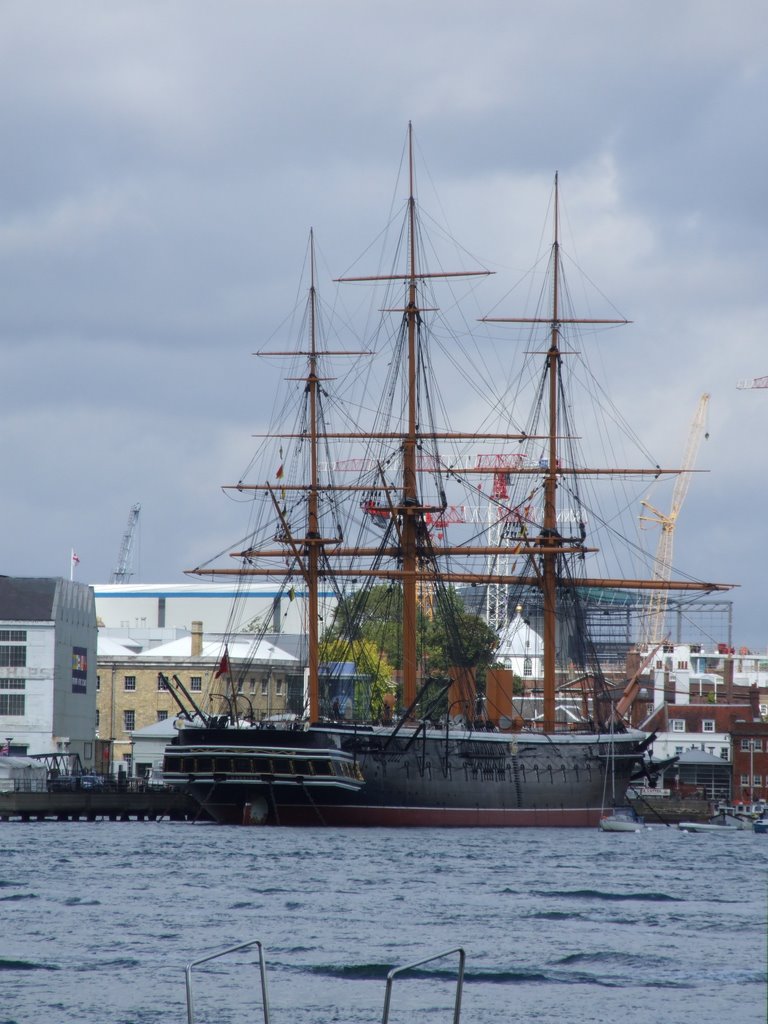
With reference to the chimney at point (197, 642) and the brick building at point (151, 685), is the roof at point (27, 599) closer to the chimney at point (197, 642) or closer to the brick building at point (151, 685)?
the brick building at point (151, 685)

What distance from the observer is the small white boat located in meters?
93.7

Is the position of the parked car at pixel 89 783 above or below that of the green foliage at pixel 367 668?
below

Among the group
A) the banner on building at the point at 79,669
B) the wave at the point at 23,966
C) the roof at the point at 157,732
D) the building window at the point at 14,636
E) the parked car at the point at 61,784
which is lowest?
the wave at the point at 23,966

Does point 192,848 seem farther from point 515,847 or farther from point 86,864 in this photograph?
point 515,847

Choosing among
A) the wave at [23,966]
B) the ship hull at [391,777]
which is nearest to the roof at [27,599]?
the ship hull at [391,777]

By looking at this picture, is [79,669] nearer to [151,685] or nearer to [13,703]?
[13,703]

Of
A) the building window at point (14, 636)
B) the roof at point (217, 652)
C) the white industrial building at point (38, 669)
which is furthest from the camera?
Result: the roof at point (217, 652)

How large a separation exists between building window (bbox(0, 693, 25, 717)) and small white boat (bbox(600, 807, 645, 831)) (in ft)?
124

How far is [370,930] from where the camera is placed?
1826 inches

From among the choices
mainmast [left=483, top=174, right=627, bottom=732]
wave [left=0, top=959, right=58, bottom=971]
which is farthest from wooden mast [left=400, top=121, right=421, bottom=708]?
wave [left=0, top=959, right=58, bottom=971]

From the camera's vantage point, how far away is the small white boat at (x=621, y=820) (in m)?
93.7

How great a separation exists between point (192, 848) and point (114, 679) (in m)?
74.6

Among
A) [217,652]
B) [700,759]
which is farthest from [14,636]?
[700,759]

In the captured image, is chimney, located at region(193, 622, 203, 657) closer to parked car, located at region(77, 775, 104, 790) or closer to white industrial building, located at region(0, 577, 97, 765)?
white industrial building, located at region(0, 577, 97, 765)
